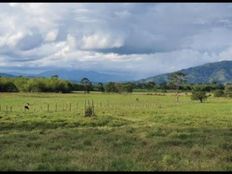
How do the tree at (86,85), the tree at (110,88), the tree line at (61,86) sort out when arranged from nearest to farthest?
the tree line at (61,86)
the tree at (86,85)
the tree at (110,88)

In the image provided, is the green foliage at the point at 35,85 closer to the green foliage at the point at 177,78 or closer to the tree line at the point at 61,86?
the tree line at the point at 61,86

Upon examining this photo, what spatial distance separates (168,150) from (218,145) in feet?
8.03

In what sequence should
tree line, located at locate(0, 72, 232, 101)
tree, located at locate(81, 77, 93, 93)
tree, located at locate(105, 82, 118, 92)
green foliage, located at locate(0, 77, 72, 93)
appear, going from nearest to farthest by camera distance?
tree line, located at locate(0, 72, 232, 101), green foliage, located at locate(0, 77, 72, 93), tree, located at locate(81, 77, 93, 93), tree, located at locate(105, 82, 118, 92)

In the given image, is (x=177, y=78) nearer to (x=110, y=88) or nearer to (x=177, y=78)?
(x=177, y=78)

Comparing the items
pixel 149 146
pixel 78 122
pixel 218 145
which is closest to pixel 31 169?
pixel 149 146

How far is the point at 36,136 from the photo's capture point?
21531mm

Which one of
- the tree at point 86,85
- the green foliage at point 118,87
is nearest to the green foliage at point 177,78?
the green foliage at point 118,87

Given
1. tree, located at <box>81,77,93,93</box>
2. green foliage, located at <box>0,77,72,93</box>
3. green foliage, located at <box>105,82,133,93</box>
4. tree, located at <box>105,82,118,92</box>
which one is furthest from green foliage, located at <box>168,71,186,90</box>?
tree, located at <box>81,77,93,93</box>

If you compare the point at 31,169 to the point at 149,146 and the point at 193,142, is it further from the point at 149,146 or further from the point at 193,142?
the point at 193,142

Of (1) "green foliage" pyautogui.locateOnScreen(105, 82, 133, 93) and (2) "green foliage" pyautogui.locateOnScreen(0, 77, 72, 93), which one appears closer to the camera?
(2) "green foliage" pyautogui.locateOnScreen(0, 77, 72, 93)

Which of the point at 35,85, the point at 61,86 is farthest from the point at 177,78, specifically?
the point at 35,85

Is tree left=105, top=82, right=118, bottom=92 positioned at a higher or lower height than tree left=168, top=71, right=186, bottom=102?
lower

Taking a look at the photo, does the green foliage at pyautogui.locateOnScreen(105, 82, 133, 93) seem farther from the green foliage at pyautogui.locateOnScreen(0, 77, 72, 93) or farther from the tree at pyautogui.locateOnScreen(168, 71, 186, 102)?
the tree at pyautogui.locateOnScreen(168, 71, 186, 102)

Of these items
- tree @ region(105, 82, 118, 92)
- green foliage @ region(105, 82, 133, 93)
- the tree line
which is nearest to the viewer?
the tree line
